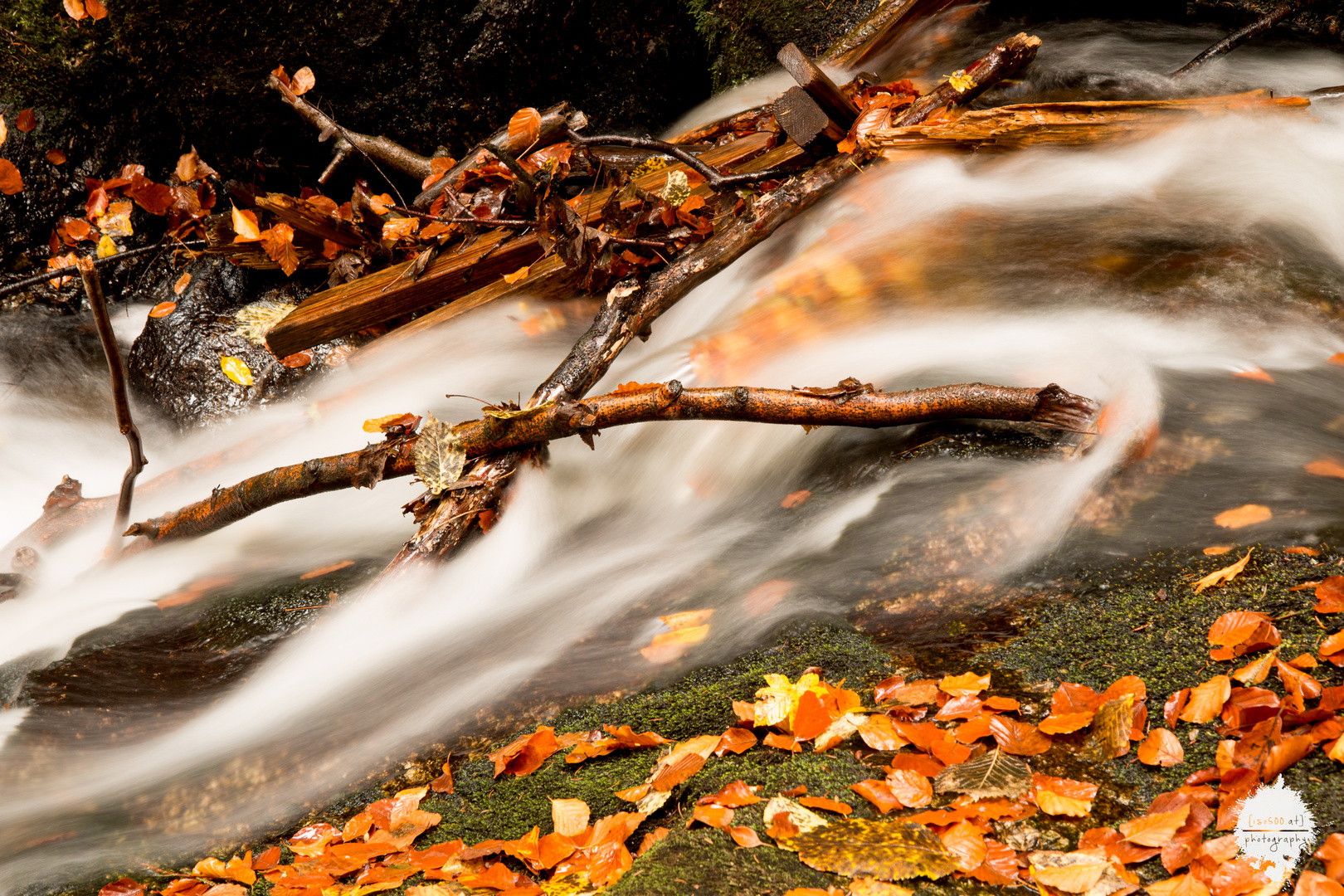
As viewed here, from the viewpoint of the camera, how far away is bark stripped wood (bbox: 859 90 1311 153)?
434 centimetres

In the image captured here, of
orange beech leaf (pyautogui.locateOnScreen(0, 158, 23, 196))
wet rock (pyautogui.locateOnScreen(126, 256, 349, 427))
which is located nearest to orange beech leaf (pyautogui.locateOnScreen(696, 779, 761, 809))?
wet rock (pyautogui.locateOnScreen(126, 256, 349, 427))

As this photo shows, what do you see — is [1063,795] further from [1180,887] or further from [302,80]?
[302,80]

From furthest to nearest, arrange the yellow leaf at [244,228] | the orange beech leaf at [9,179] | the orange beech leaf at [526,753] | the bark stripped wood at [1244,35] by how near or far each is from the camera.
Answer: the orange beech leaf at [9,179]
the yellow leaf at [244,228]
the bark stripped wood at [1244,35]
the orange beech leaf at [526,753]

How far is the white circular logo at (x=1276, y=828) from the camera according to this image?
1536 mm

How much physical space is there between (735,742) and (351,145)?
560 cm

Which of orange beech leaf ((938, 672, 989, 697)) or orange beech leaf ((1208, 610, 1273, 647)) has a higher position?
orange beech leaf ((938, 672, 989, 697))

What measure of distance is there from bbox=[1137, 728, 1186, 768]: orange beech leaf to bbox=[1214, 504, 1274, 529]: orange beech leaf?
111 cm

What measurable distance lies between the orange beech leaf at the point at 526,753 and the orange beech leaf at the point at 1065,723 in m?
1.35

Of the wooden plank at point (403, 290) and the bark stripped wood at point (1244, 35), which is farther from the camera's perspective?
the bark stripped wood at point (1244, 35)

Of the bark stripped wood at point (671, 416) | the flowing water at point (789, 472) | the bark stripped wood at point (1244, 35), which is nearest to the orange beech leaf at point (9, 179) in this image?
the flowing water at point (789, 472)

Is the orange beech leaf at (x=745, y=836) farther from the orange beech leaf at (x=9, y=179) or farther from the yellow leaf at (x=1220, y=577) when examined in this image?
the orange beech leaf at (x=9, y=179)

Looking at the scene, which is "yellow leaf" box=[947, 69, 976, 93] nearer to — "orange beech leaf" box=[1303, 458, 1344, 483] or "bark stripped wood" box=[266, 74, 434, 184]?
"orange beech leaf" box=[1303, 458, 1344, 483]

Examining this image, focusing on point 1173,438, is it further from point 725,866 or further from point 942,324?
point 725,866

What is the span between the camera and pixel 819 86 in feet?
13.9
